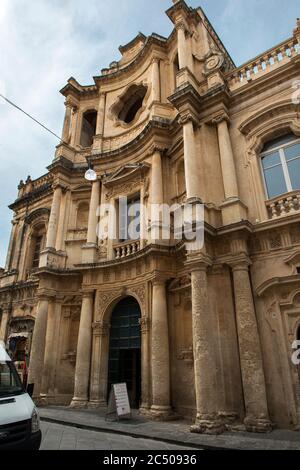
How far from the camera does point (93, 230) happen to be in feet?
44.8

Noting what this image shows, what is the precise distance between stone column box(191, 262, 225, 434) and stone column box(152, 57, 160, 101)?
8386mm

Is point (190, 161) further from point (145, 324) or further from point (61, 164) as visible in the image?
point (61, 164)

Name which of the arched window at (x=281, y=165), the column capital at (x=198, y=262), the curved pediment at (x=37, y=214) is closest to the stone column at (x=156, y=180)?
the column capital at (x=198, y=262)

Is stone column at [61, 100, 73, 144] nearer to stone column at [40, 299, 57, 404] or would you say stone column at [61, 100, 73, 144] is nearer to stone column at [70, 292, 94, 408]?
stone column at [40, 299, 57, 404]

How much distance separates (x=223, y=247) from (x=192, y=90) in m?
5.50

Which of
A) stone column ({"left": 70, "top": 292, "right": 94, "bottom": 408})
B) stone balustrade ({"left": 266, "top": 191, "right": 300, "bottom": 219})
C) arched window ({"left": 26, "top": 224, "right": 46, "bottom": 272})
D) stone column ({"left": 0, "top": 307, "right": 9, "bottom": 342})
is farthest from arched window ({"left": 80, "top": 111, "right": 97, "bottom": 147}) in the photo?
stone balustrade ({"left": 266, "top": 191, "right": 300, "bottom": 219})

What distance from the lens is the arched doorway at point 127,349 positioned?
432 inches

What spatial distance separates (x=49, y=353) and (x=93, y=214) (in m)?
5.98

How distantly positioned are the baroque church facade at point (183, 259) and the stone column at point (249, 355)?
30mm

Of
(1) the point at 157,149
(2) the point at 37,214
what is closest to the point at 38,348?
(2) the point at 37,214

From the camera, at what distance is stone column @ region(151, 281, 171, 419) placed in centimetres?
878

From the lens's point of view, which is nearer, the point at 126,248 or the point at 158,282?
the point at 158,282

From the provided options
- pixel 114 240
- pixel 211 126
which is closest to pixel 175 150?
pixel 211 126
